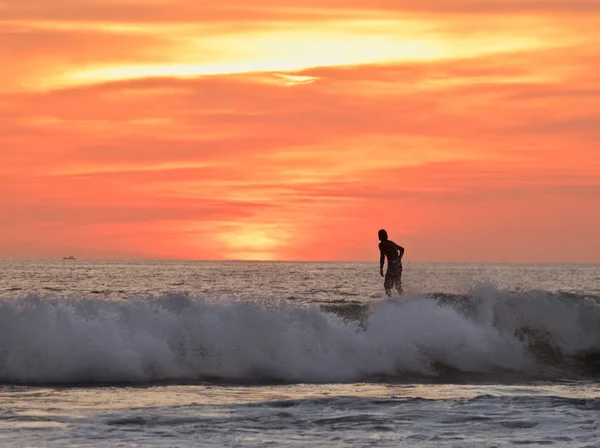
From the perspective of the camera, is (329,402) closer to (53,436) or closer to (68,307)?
(53,436)

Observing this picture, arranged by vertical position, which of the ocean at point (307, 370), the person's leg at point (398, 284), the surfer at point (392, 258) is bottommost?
the ocean at point (307, 370)

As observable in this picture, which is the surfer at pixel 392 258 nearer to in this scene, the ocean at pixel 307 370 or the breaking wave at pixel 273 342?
the ocean at pixel 307 370

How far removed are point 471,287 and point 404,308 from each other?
2777 millimetres

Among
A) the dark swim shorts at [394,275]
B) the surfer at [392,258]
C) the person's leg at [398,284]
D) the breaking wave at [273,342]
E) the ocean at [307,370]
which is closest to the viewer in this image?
the ocean at [307,370]

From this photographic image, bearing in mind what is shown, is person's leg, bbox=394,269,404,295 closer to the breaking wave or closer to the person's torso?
the person's torso

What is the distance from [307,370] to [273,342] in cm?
122

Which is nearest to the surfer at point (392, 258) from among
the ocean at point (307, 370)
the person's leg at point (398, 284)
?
the person's leg at point (398, 284)

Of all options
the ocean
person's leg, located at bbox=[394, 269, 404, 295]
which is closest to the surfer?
person's leg, located at bbox=[394, 269, 404, 295]

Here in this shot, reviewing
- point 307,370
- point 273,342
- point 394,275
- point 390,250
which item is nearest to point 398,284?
point 394,275

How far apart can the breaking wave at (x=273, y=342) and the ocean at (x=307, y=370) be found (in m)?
0.04

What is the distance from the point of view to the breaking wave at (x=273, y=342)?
58.5 ft

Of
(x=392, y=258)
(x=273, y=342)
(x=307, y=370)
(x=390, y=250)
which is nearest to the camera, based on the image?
(x=307, y=370)

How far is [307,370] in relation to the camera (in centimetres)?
1839

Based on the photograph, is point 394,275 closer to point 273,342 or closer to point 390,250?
point 390,250
